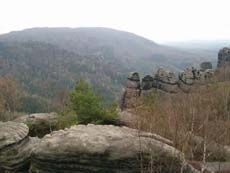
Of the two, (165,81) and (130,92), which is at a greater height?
(165,81)

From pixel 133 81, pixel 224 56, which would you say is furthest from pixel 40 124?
pixel 224 56

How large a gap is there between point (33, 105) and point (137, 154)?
8331 cm

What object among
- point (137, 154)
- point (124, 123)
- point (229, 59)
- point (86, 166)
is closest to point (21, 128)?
point (86, 166)

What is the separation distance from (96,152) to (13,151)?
100 inches

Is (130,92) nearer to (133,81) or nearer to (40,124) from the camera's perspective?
(133,81)

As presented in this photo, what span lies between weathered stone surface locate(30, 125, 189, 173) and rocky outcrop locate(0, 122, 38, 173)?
899 millimetres

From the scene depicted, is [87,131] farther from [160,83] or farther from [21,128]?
[160,83]

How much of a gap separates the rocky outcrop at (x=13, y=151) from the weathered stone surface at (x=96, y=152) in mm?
899

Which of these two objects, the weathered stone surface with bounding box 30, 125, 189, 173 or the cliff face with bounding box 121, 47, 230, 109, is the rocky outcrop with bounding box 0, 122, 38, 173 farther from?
the cliff face with bounding box 121, 47, 230, 109

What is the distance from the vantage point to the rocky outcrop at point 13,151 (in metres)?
8.54

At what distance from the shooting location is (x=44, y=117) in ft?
46.5

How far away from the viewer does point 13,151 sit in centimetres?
871

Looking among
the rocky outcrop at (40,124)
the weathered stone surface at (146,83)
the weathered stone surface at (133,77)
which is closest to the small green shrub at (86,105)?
the rocky outcrop at (40,124)

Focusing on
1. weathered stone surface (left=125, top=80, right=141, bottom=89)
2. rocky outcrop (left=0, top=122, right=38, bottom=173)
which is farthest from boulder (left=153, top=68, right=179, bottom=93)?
rocky outcrop (left=0, top=122, right=38, bottom=173)
